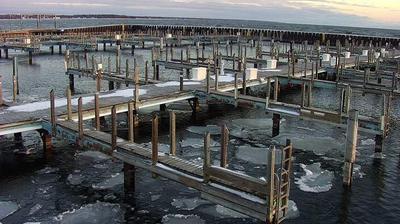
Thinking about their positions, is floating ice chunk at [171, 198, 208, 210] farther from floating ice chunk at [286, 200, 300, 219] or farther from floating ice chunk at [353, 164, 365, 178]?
floating ice chunk at [353, 164, 365, 178]

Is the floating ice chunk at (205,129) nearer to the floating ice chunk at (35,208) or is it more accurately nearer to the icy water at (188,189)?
the icy water at (188,189)

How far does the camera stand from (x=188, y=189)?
18234 millimetres

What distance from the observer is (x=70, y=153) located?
21922mm

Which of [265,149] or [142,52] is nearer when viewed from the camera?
[265,149]

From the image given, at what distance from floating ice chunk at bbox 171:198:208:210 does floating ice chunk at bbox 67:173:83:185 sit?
4.14 metres

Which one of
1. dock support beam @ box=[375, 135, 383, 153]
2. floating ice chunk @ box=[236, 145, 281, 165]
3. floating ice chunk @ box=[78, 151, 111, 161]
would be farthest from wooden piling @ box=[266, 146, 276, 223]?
dock support beam @ box=[375, 135, 383, 153]

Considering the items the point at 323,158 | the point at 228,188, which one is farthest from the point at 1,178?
the point at 323,158

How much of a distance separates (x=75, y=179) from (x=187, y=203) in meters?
4.91

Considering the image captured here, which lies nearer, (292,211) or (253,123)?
(292,211)

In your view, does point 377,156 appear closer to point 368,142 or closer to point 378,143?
point 378,143

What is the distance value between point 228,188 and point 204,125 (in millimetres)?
14392

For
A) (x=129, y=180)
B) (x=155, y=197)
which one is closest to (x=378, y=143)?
(x=155, y=197)

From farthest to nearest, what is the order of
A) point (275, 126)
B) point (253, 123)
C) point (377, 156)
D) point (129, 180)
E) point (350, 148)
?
point (253, 123), point (275, 126), point (377, 156), point (350, 148), point (129, 180)

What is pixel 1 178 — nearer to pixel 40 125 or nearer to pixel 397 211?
pixel 40 125
